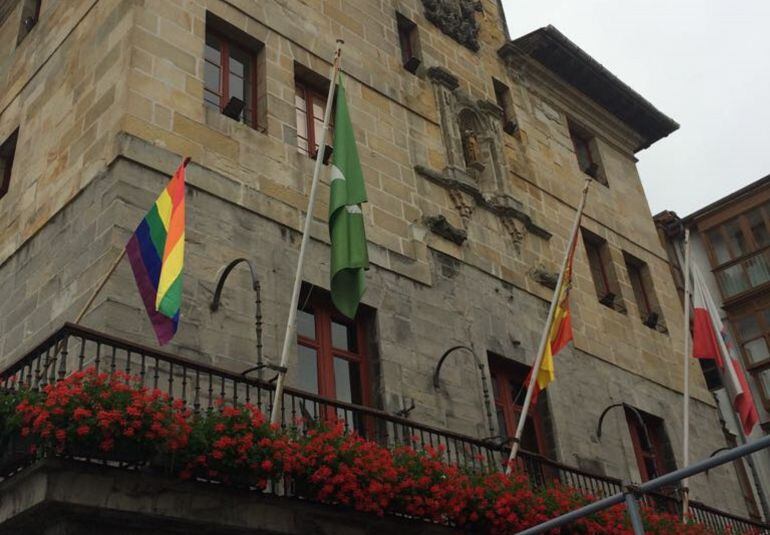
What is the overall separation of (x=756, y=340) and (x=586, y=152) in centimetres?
735

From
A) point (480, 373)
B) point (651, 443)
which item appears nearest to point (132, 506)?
point (480, 373)

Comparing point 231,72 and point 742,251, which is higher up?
point 742,251

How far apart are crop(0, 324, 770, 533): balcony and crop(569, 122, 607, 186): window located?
28.7ft

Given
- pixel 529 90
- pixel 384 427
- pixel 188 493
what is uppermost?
pixel 529 90

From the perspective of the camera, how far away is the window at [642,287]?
19.8 metres

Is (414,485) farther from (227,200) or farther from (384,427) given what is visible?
(227,200)

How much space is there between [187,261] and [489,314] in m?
5.64

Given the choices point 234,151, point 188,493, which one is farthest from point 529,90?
point 188,493

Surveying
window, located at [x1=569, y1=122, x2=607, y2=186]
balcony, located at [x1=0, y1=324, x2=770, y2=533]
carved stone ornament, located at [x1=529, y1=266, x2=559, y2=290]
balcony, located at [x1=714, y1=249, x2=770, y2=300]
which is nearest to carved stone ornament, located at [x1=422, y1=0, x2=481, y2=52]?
window, located at [x1=569, y1=122, x2=607, y2=186]

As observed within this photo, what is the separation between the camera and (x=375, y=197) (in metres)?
14.0

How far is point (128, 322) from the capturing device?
9.95 meters

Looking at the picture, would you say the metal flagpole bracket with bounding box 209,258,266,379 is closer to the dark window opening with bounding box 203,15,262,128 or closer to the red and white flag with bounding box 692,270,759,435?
the dark window opening with bounding box 203,15,262,128

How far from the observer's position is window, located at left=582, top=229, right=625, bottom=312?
730 inches

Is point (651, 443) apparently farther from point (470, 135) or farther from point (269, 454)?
point (269, 454)
